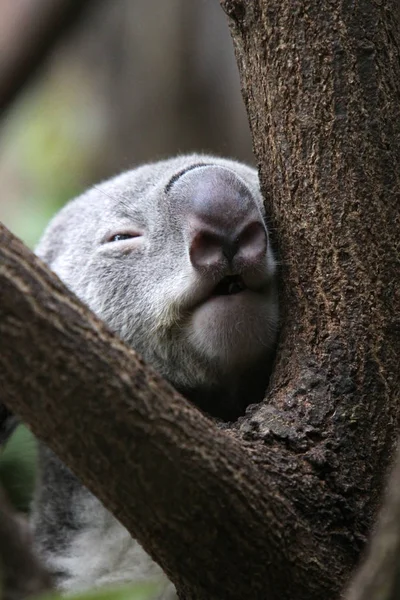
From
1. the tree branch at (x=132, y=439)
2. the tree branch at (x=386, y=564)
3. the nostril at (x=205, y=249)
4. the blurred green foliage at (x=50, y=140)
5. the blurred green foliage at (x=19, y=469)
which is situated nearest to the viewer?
the tree branch at (x=386, y=564)

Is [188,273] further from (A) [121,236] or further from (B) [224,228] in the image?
(A) [121,236]

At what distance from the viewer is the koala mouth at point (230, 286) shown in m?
2.35

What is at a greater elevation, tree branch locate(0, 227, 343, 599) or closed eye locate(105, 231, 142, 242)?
closed eye locate(105, 231, 142, 242)

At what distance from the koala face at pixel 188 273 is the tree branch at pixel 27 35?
5.73 feet

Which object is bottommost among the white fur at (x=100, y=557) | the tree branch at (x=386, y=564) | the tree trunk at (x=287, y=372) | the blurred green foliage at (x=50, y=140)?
the tree branch at (x=386, y=564)

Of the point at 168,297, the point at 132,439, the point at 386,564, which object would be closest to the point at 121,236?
the point at 168,297

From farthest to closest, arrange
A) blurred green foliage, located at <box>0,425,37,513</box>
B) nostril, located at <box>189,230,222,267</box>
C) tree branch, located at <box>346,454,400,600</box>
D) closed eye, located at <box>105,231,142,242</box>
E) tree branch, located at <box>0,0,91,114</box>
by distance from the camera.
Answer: tree branch, located at <box>0,0,91,114</box> → blurred green foliage, located at <box>0,425,37,513</box> → closed eye, located at <box>105,231,142,242</box> → nostril, located at <box>189,230,222,267</box> → tree branch, located at <box>346,454,400,600</box>

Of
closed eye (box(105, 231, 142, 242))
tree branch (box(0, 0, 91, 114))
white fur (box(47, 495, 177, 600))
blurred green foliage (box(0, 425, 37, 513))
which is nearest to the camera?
white fur (box(47, 495, 177, 600))

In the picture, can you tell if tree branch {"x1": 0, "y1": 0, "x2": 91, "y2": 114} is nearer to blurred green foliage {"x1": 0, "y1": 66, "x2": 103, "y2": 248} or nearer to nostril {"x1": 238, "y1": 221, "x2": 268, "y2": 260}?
blurred green foliage {"x1": 0, "y1": 66, "x2": 103, "y2": 248}

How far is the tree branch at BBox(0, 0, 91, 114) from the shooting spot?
448 centimetres

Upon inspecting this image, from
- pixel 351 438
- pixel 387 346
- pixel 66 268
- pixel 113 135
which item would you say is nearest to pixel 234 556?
pixel 351 438

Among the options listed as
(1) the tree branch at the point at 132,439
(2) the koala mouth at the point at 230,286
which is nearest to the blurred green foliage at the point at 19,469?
(2) the koala mouth at the point at 230,286

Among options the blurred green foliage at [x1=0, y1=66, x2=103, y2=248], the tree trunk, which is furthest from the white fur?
the blurred green foliage at [x1=0, y1=66, x2=103, y2=248]

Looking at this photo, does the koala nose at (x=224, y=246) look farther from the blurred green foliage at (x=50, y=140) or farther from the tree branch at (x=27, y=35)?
the blurred green foliage at (x=50, y=140)
